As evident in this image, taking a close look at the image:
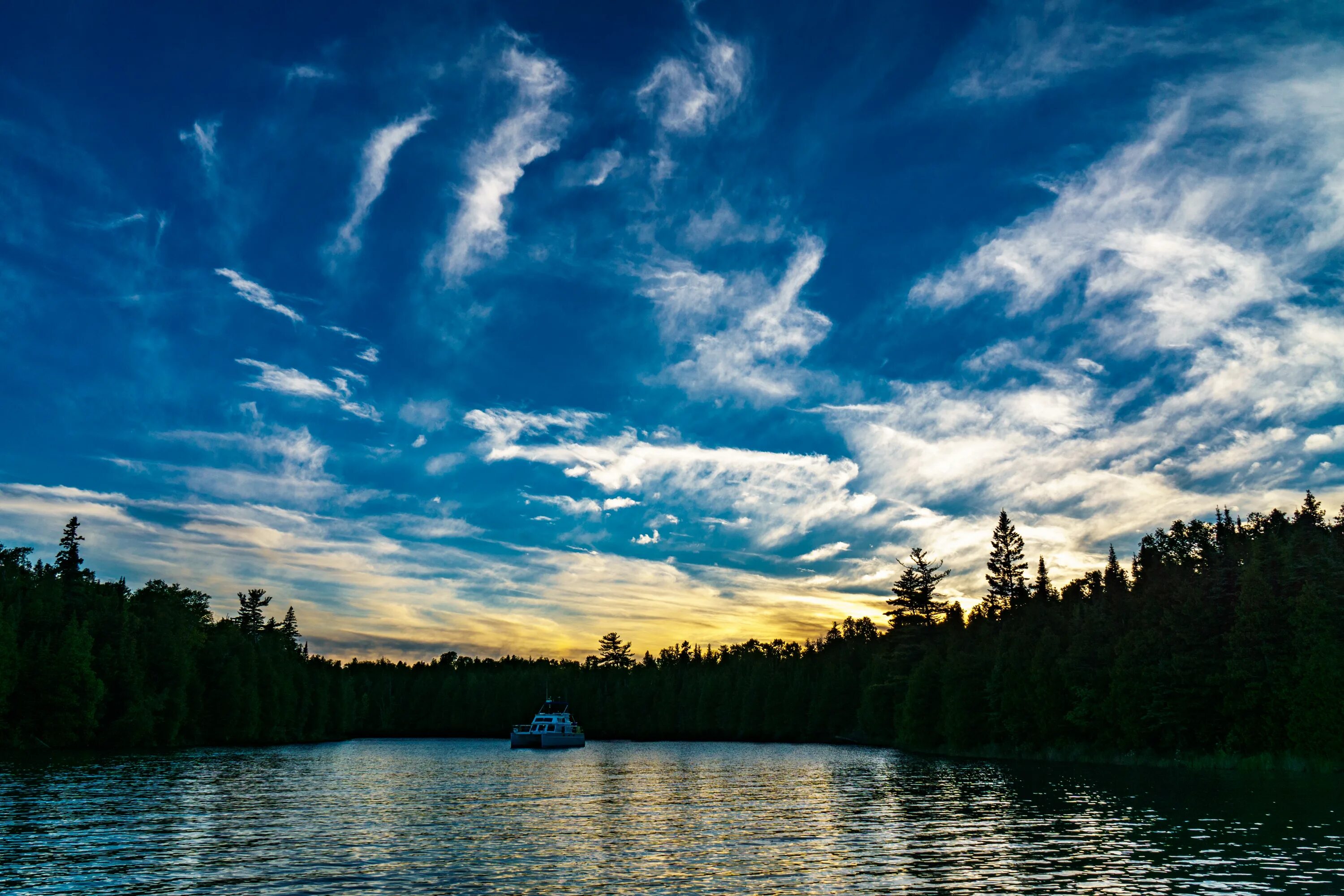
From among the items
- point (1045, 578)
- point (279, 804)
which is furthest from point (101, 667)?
point (1045, 578)

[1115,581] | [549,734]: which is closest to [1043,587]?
[1115,581]

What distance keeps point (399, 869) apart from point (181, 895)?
22.9 feet

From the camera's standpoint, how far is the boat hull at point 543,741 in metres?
155

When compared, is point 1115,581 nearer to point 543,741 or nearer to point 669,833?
point 543,741

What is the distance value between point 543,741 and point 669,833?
120 m

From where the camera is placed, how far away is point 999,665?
342 ft

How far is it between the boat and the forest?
133 ft

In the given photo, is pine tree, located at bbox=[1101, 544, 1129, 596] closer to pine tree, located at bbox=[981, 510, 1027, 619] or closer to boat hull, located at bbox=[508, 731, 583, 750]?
pine tree, located at bbox=[981, 510, 1027, 619]

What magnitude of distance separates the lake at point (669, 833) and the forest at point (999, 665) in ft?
32.0

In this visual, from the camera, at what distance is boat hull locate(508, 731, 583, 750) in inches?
6088

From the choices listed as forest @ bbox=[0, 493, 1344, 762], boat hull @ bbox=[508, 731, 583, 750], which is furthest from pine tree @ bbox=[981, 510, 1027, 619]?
boat hull @ bbox=[508, 731, 583, 750]

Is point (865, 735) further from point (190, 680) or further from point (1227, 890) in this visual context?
point (1227, 890)

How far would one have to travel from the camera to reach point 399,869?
101 ft

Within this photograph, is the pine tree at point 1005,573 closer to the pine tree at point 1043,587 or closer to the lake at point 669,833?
the pine tree at point 1043,587
